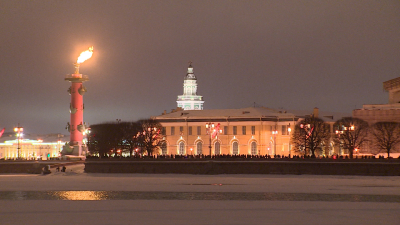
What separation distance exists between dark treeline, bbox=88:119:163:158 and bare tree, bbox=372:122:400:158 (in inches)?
1099

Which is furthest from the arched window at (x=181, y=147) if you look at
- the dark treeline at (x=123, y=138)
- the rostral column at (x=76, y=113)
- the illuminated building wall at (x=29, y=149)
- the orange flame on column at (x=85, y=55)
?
the illuminated building wall at (x=29, y=149)

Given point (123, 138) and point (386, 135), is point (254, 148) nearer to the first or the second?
point (123, 138)

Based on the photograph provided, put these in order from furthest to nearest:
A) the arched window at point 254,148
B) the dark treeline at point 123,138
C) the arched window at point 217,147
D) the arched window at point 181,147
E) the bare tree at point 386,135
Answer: the arched window at point 181,147, the arched window at point 217,147, the arched window at point 254,148, the dark treeline at point 123,138, the bare tree at point 386,135

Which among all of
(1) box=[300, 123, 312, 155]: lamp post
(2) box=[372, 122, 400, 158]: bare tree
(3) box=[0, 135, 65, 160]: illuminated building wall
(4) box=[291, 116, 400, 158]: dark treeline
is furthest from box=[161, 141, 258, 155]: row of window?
(3) box=[0, 135, 65, 160]: illuminated building wall

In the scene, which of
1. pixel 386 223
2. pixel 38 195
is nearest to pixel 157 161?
pixel 38 195

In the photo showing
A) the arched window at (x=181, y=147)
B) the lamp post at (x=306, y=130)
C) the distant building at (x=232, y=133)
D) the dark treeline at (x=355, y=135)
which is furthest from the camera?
the arched window at (x=181, y=147)

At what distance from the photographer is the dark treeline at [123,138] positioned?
3312 inches

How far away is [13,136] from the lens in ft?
583

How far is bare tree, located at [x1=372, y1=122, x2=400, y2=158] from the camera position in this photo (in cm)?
7581

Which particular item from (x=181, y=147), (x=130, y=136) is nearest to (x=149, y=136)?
(x=130, y=136)

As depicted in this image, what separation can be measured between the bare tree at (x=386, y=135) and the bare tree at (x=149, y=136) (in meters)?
27.9

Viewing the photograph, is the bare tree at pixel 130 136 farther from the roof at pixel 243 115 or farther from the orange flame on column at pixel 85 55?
the roof at pixel 243 115

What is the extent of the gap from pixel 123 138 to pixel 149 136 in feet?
11.8

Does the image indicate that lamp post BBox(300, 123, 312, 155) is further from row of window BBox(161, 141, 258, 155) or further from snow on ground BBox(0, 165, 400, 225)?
snow on ground BBox(0, 165, 400, 225)
